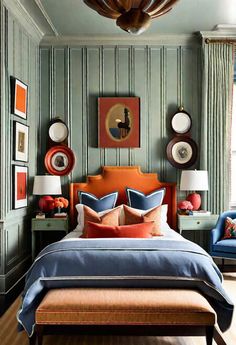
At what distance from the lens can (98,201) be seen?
548 centimetres

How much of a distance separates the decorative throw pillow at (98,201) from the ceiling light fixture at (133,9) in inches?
117

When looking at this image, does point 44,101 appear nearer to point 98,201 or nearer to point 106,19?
point 106,19

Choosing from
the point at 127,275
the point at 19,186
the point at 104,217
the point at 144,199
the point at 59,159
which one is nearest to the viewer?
the point at 127,275

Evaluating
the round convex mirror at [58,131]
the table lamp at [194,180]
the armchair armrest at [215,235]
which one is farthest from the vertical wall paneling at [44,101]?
the armchair armrest at [215,235]

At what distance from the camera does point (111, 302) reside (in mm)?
2902

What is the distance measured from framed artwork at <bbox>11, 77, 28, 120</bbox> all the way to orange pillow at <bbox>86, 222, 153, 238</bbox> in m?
1.66

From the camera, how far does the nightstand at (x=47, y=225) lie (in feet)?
17.8

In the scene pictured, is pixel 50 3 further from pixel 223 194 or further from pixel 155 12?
pixel 223 194

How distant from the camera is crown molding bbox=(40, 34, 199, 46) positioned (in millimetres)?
5914

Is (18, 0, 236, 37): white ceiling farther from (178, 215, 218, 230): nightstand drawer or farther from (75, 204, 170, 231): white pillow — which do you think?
(178, 215, 218, 230): nightstand drawer

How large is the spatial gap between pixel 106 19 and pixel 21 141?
1.89 m

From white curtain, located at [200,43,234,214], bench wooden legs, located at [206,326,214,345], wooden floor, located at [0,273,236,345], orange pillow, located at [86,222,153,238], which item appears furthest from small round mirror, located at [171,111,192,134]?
bench wooden legs, located at [206,326,214,345]

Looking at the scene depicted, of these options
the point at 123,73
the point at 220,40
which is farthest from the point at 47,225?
the point at 220,40

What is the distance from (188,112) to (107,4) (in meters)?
3.33
